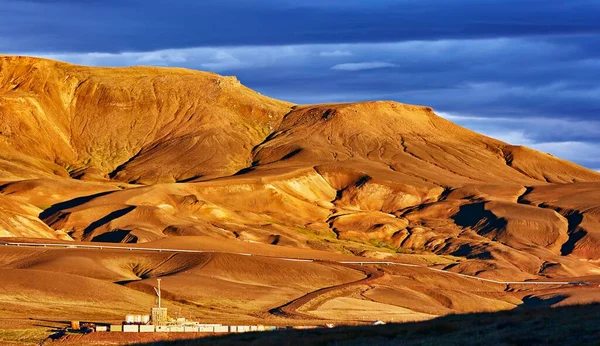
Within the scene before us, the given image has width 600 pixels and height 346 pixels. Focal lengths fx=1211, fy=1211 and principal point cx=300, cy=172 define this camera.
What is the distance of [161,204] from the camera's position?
603 ft

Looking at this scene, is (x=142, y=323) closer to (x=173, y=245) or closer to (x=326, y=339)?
(x=326, y=339)

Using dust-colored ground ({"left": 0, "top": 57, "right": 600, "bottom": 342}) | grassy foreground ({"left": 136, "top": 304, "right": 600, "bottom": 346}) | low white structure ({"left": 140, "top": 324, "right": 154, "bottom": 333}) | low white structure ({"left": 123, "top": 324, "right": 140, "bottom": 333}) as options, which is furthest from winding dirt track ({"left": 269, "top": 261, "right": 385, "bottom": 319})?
grassy foreground ({"left": 136, "top": 304, "right": 600, "bottom": 346})

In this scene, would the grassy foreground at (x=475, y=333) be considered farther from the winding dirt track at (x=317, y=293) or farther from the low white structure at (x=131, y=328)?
the winding dirt track at (x=317, y=293)

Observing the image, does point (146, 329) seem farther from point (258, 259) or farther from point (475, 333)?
point (258, 259)

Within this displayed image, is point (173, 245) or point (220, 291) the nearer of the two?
point (220, 291)

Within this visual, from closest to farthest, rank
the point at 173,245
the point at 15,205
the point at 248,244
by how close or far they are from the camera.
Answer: the point at 173,245 → the point at 248,244 → the point at 15,205

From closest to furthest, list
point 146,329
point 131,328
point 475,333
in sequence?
point 475,333
point 131,328
point 146,329

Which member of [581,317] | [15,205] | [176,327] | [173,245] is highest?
[15,205]

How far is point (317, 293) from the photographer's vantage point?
11638 centimetres

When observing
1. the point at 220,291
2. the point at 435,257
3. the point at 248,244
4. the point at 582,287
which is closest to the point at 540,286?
the point at 582,287

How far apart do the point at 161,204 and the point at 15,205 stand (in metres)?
24.6

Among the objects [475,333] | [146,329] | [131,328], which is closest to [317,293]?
[146,329]

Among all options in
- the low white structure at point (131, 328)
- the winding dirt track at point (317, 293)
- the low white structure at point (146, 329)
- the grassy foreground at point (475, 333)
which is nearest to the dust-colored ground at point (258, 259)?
the winding dirt track at point (317, 293)

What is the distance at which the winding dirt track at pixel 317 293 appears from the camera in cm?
10011
